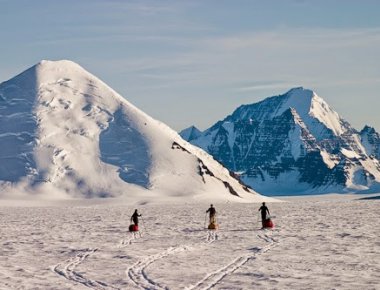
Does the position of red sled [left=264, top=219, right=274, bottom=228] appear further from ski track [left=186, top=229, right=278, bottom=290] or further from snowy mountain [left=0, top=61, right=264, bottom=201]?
snowy mountain [left=0, top=61, right=264, bottom=201]

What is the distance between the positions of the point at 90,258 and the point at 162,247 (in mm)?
5168

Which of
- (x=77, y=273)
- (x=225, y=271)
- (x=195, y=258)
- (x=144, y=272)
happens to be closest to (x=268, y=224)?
(x=195, y=258)

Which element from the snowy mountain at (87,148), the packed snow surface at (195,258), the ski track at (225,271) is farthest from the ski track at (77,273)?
the snowy mountain at (87,148)

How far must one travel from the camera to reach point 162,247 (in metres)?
36.8

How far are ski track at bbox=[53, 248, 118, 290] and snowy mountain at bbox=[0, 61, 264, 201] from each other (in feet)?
344

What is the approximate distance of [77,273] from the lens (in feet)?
91.6

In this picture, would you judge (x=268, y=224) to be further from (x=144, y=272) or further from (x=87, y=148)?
(x=87, y=148)

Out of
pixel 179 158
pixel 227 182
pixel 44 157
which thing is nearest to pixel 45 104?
pixel 44 157

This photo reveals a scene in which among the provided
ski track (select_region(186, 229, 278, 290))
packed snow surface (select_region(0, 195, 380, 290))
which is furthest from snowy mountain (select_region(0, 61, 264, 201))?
ski track (select_region(186, 229, 278, 290))

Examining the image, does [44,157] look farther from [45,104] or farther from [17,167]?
[45,104]

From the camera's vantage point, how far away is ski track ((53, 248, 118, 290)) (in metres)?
25.1

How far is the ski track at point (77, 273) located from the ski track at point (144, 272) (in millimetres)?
1170

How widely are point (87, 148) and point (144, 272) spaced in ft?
432

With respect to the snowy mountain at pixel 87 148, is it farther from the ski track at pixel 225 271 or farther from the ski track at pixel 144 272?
the ski track at pixel 225 271
